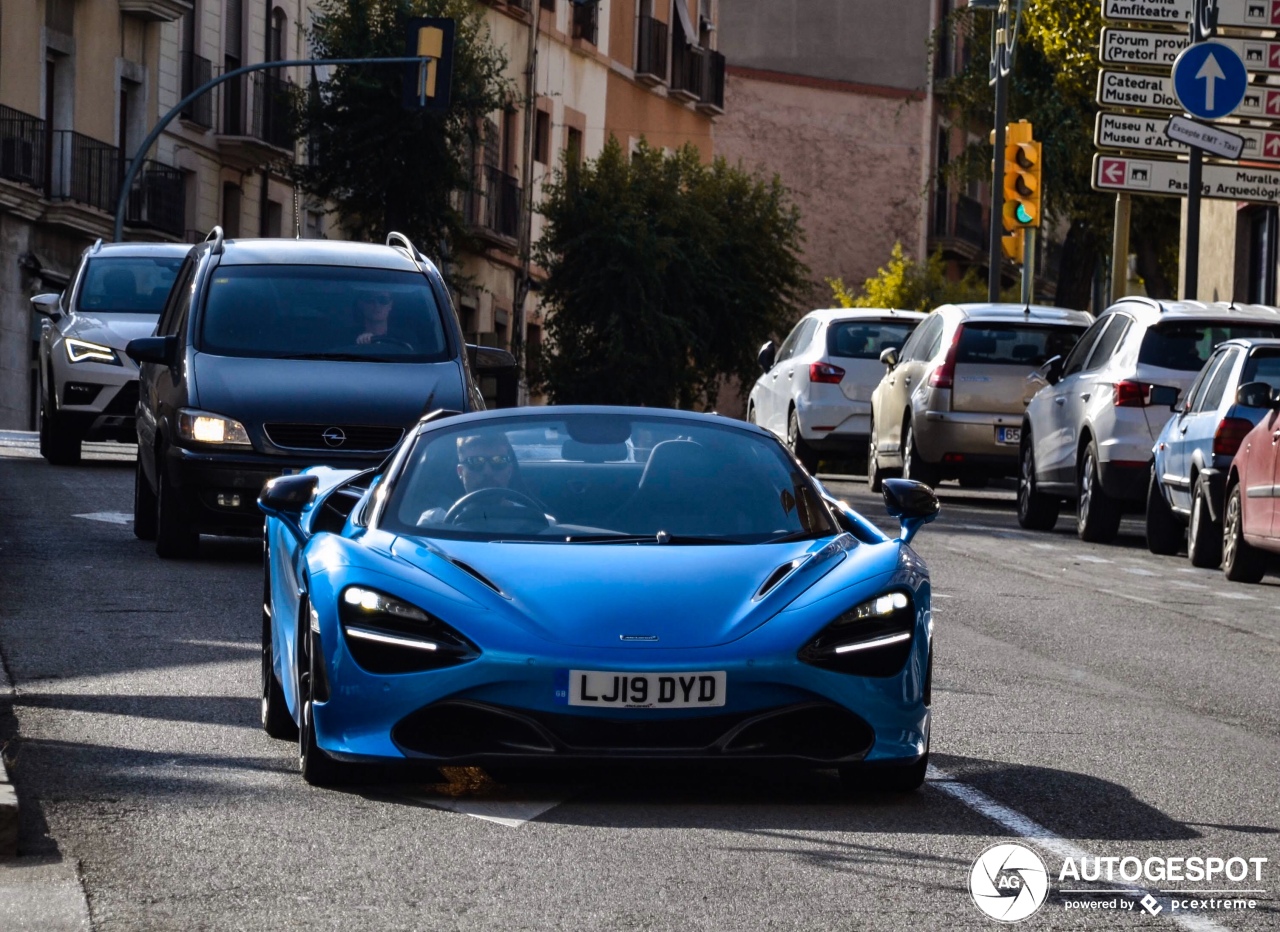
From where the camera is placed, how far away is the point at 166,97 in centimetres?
5031

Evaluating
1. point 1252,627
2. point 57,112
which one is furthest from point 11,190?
point 1252,627

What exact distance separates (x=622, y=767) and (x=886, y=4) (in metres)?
65.9

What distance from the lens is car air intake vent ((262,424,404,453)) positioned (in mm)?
15047

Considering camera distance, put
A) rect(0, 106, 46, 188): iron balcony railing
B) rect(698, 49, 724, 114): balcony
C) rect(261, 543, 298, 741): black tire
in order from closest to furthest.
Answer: rect(261, 543, 298, 741): black tire, rect(0, 106, 46, 188): iron balcony railing, rect(698, 49, 724, 114): balcony

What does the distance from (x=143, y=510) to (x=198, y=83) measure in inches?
1391

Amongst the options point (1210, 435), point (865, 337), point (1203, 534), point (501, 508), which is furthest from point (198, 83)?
point (501, 508)

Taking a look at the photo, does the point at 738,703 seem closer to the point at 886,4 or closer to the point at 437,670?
the point at 437,670

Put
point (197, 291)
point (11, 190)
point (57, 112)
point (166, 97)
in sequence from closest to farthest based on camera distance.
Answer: point (197, 291), point (11, 190), point (57, 112), point (166, 97)

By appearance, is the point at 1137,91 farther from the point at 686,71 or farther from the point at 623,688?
the point at 686,71

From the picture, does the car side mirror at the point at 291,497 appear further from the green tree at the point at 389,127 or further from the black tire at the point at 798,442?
the green tree at the point at 389,127

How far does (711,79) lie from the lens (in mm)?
66562

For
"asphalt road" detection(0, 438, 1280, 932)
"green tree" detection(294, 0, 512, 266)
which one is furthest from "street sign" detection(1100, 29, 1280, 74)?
"green tree" detection(294, 0, 512, 266)

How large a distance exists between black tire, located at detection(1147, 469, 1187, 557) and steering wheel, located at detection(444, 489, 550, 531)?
42.1ft

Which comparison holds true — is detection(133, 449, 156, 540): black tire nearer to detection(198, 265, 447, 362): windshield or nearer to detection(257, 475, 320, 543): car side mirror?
detection(198, 265, 447, 362): windshield
